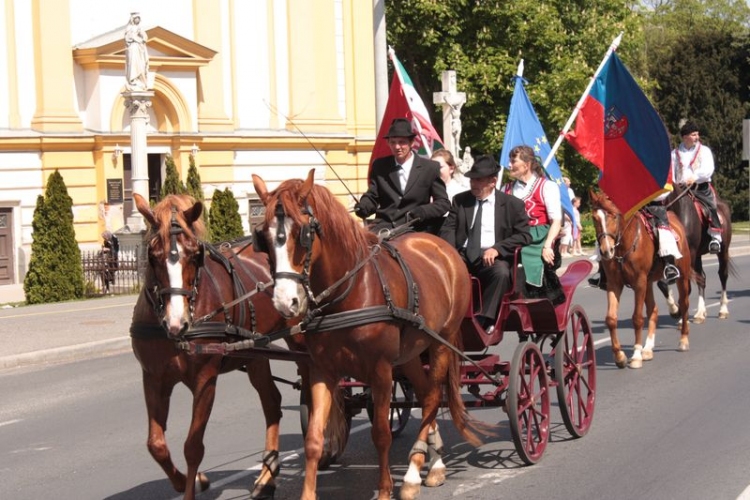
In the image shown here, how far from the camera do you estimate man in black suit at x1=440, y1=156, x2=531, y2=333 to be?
9.48 m

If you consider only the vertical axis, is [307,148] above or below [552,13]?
below

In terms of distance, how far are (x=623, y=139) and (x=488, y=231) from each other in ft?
13.5

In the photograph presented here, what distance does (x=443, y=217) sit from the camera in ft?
32.5

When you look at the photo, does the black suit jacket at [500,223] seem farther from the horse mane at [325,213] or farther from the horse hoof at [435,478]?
the horse mane at [325,213]

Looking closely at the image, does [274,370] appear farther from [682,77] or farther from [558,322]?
[682,77]

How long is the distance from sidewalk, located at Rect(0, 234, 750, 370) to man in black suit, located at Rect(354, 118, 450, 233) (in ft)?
25.1

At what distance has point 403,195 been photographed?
9641mm

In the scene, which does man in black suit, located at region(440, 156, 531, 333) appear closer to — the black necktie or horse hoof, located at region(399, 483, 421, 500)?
the black necktie

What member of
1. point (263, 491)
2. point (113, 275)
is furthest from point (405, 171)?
point (113, 275)

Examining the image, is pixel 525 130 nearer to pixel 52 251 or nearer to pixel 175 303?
pixel 175 303

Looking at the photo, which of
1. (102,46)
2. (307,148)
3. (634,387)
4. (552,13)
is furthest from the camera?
(552,13)

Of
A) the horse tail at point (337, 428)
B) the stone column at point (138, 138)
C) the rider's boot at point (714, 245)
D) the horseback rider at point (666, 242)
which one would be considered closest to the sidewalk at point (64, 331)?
the stone column at point (138, 138)

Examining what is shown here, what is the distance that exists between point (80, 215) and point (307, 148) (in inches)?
319

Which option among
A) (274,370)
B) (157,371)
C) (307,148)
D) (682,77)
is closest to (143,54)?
(307,148)
